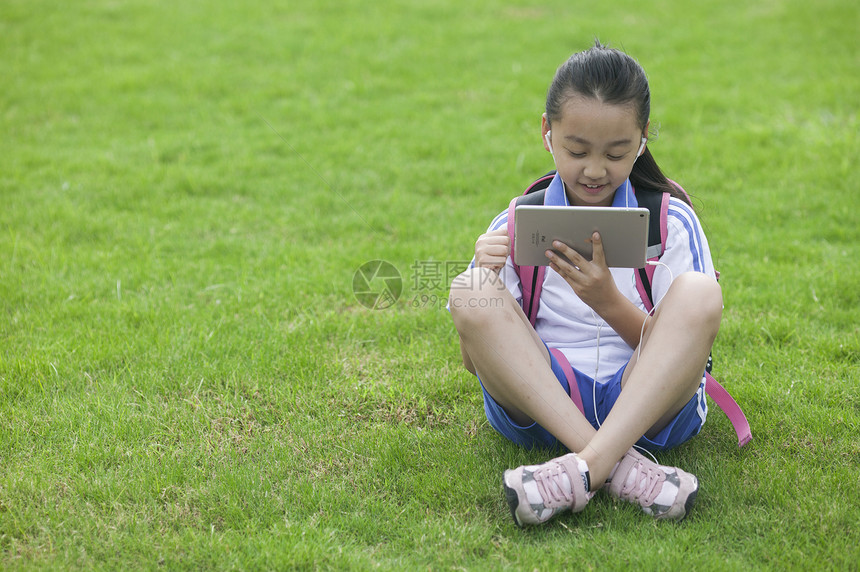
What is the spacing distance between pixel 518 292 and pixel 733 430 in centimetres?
95

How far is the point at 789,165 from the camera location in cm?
532

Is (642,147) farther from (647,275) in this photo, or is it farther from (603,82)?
(647,275)

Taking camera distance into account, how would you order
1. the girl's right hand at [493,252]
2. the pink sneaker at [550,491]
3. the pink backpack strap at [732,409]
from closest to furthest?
the pink sneaker at [550,491], the girl's right hand at [493,252], the pink backpack strap at [732,409]

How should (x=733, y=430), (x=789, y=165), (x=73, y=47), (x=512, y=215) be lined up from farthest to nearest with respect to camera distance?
1. (x=73, y=47)
2. (x=789, y=165)
3. (x=733, y=430)
4. (x=512, y=215)

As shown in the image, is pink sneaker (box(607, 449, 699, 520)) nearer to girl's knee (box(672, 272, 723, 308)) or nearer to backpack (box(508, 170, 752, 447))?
backpack (box(508, 170, 752, 447))

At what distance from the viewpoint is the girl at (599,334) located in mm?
2334

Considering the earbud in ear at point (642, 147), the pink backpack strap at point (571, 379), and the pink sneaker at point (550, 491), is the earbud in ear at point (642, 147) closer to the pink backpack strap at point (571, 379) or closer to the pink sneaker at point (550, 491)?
the pink backpack strap at point (571, 379)

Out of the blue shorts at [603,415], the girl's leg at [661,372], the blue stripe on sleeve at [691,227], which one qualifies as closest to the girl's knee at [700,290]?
the girl's leg at [661,372]

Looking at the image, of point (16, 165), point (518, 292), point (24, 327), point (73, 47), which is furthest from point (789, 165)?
point (73, 47)

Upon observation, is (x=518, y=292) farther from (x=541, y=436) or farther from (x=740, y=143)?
(x=740, y=143)

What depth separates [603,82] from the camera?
2.43 m

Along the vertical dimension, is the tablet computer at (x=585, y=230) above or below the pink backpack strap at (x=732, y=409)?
above

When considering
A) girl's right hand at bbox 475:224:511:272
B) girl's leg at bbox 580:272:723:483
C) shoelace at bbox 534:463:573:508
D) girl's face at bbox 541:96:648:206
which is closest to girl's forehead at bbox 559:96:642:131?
girl's face at bbox 541:96:648:206

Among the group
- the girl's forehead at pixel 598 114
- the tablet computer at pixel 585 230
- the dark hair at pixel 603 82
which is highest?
the dark hair at pixel 603 82
